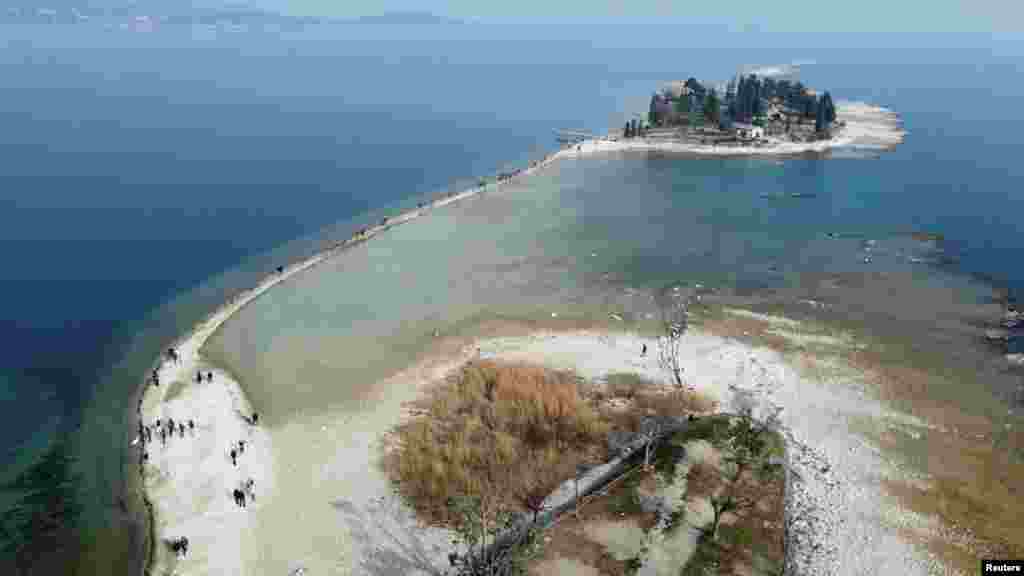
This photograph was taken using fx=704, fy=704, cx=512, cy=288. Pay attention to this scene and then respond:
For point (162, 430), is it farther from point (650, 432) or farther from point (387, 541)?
point (650, 432)

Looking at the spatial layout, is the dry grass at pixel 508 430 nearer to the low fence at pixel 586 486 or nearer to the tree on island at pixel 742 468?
the low fence at pixel 586 486

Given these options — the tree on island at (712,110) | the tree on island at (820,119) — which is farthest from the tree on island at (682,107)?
the tree on island at (820,119)

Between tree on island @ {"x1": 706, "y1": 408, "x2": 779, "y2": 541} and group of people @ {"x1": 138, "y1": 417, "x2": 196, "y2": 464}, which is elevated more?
group of people @ {"x1": 138, "y1": 417, "x2": 196, "y2": 464}

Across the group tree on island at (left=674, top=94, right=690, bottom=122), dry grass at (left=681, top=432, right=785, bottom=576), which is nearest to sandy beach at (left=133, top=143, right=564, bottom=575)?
dry grass at (left=681, top=432, right=785, bottom=576)

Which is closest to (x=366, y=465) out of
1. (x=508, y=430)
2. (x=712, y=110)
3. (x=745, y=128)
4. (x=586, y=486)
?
(x=508, y=430)

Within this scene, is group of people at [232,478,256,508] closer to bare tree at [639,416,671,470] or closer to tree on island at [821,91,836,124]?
bare tree at [639,416,671,470]
